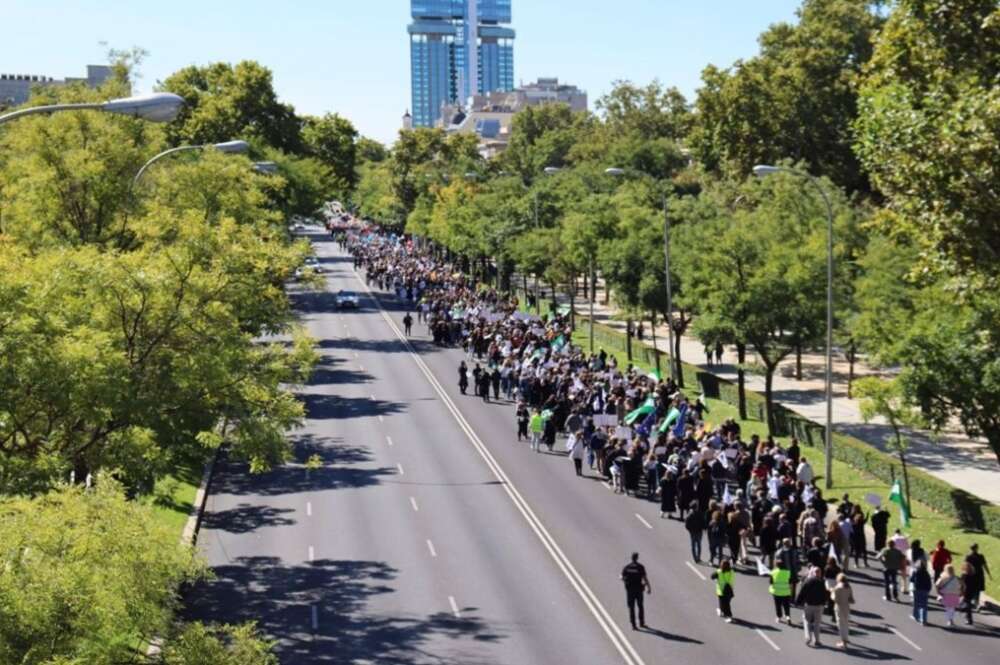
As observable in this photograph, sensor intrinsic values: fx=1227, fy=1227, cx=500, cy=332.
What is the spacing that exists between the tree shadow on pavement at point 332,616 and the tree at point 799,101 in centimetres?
5584

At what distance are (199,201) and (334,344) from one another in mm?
24236

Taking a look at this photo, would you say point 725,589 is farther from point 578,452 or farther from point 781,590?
point 578,452

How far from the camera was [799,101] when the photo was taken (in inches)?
2972

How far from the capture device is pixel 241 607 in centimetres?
2191

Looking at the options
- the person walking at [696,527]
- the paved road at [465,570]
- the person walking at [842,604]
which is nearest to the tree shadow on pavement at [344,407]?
the paved road at [465,570]

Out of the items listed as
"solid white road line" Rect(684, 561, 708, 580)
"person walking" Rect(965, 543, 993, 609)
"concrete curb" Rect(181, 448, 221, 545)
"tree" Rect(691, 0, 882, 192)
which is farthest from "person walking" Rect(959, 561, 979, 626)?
"tree" Rect(691, 0, 882, 192)

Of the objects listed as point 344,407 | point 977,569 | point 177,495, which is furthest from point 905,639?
point 344,407

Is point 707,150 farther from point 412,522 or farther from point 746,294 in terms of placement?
point 412,522

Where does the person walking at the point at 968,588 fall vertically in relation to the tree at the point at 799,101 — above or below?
below

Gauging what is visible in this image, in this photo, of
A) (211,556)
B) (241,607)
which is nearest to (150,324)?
(241,607)

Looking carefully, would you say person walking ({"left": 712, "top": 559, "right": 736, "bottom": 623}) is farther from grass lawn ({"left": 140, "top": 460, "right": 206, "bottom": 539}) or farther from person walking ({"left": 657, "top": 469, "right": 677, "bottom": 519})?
grass lawn ({"left": 140, "top": 460, "right": 206, "bottom": 539})

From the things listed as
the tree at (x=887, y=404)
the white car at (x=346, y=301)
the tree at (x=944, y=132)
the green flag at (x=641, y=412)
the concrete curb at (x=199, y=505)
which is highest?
the tree at (x=944, y=132)

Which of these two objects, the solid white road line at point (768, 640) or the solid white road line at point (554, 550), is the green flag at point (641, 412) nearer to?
the solid white road line at point (554, 550)

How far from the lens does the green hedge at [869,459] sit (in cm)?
2755
